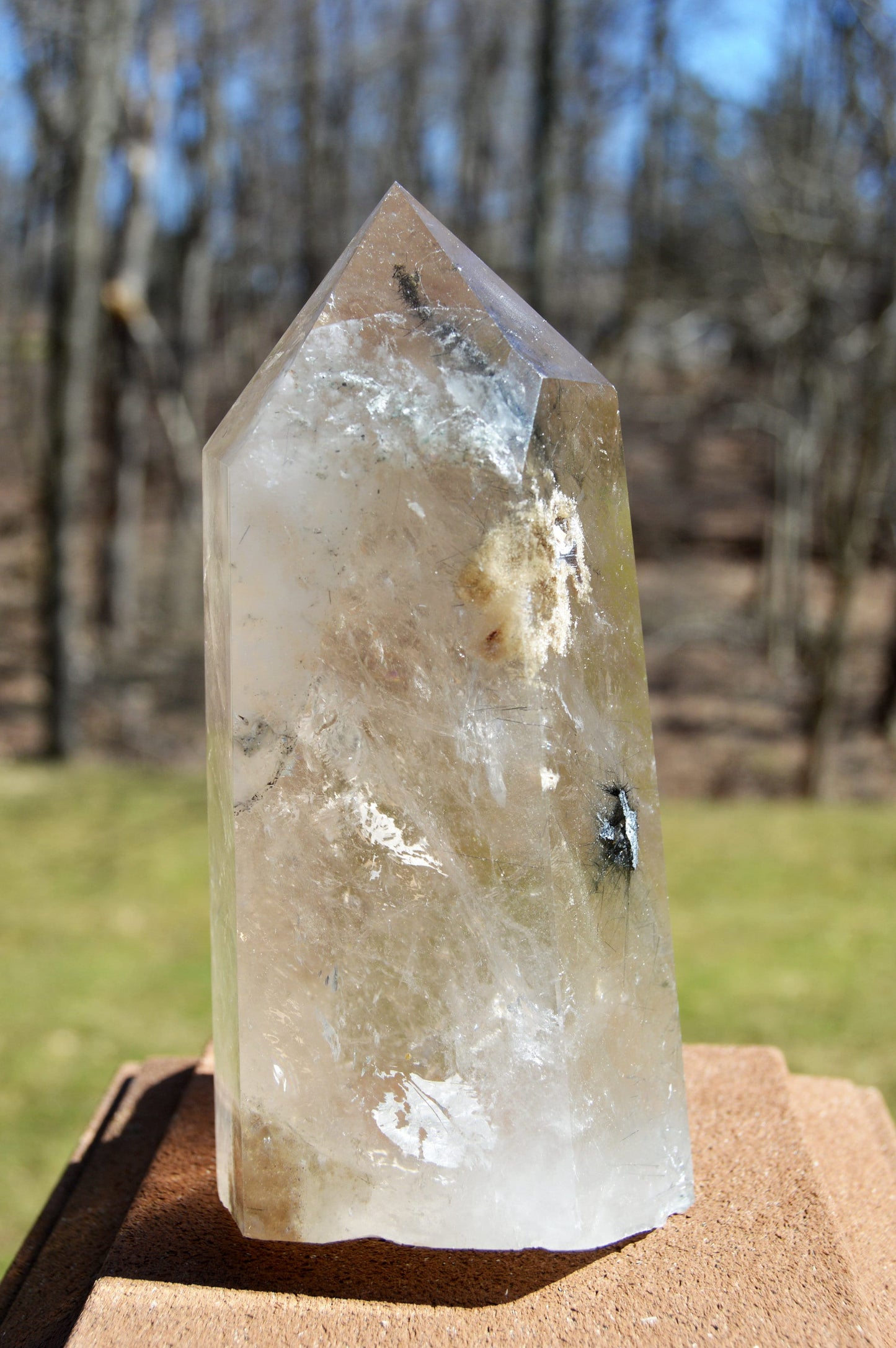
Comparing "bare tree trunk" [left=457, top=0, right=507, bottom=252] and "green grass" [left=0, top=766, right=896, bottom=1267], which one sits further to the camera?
"bare tree trunk" [left=457, top=0, right=507, bottom=252]

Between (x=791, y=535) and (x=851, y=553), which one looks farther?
(x=791, y=535)

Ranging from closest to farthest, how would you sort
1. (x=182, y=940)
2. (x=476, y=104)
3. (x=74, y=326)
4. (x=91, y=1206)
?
(x=91, y=1206) < (x=182, y=940) < (x=74, y=326) < (x=476, y=104)

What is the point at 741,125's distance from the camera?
761 cm

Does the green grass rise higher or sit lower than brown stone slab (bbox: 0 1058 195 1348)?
lower

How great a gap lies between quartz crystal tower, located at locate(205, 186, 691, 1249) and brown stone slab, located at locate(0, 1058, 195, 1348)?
0.94 feet

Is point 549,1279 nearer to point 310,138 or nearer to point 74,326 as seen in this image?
point 74,326

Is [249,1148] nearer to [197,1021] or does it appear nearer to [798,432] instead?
[197,1021]

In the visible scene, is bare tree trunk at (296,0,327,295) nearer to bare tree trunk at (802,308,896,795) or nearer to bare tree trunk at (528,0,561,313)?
bare tree trunk at (528,0,561,313)

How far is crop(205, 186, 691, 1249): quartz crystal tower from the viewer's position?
1.35m

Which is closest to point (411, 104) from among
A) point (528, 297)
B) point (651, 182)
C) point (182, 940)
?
point (651, 182)

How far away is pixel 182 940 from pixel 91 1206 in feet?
8.38

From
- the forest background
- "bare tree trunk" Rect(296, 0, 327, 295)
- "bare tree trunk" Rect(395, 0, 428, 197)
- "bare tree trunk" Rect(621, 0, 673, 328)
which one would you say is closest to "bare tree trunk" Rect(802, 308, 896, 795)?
the forest background

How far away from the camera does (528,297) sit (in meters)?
8.38

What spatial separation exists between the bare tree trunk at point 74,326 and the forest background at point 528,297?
0.08 feet
